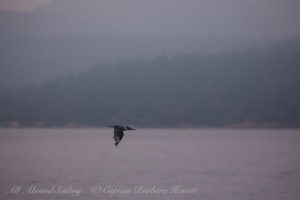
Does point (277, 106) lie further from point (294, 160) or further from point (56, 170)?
point (56, 170)

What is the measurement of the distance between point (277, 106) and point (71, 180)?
137347 millimetres

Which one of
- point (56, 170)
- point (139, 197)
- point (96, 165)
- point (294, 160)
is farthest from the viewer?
point (294, 160)

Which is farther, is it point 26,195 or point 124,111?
point 124,111

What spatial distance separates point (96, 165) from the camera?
64312mm

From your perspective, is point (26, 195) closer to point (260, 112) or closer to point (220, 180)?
point (220, 180)

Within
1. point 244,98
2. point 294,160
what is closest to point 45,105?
point 244,98

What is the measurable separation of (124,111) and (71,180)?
13275cm

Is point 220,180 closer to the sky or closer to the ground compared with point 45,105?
closer to the ground

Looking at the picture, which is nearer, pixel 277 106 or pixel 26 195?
pixel 26 195

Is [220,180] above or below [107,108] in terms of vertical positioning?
below

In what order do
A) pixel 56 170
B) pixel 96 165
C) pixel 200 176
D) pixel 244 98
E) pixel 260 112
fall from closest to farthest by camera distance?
pixel 200 176
pixel 56 170
pixel 96 165
pixel 260 112
pixel 244 98

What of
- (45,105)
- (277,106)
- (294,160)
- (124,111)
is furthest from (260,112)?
(294,160)

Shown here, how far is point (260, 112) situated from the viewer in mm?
179375

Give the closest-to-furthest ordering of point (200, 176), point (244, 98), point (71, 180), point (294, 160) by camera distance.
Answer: point (71, 180), point (200, 176), point (294, 160), point (244, 98)
